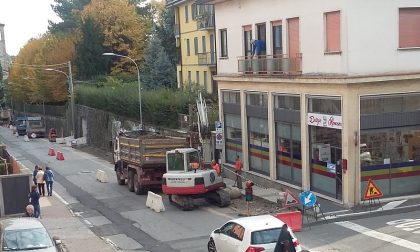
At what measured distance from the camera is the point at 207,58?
51.2 meters

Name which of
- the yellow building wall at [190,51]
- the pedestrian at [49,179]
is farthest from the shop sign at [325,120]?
the yellow building wall at [190,51]

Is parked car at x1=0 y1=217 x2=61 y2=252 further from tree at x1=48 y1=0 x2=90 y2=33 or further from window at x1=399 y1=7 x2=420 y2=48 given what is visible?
tree at x1=48 y1=0 x2=90 y2=33

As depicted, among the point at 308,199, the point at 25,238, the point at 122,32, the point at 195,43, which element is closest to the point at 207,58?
the point at 195,43

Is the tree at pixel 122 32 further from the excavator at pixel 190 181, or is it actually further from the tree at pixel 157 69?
the excavator at pixel 190 181

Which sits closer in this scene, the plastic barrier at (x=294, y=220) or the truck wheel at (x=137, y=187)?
the plastic barrier at (x=294, y=220)

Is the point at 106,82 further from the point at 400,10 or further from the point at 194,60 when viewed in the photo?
the point at 400,10

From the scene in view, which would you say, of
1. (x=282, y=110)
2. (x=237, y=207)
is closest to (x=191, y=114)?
(x=282, y=110)

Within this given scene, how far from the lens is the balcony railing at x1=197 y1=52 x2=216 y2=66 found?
165 ft

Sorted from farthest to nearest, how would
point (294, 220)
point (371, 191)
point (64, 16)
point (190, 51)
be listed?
point (64, 16) < point (190, 51) < point (371, 191) < point (294, 220)

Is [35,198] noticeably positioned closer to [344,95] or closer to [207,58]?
[344,95]

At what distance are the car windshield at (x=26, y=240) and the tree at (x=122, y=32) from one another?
53.1 metres

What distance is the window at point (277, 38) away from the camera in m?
28.5

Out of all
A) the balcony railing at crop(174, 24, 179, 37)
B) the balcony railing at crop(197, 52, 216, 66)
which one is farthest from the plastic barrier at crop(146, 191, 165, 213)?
the balcony railing at crop(174, 24, 179, 37)

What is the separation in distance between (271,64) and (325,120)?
5.19 m
